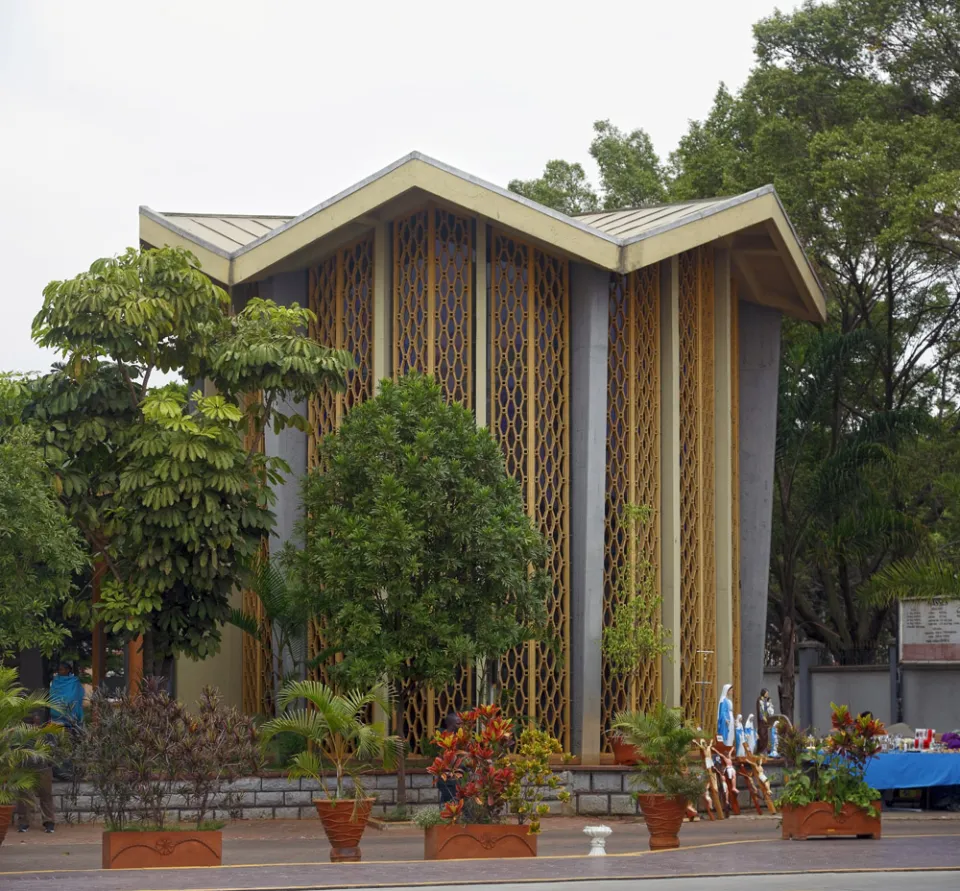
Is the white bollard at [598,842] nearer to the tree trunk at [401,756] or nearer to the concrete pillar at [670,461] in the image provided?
the tree trunk at [401,756]

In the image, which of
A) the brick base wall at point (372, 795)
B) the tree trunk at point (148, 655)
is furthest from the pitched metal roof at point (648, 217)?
the tree trunk at point (148, 655)

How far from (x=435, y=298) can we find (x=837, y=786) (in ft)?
34.0

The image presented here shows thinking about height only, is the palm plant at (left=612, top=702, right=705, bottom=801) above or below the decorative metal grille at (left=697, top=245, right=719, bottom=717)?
below

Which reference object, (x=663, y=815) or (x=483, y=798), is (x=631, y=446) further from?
(x=483, y=798)

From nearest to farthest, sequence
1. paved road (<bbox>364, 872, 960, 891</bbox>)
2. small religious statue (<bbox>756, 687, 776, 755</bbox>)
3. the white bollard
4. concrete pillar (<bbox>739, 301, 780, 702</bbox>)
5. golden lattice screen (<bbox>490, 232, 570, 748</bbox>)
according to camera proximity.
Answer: paved road (<bbox>364, 872, 960, 891</bbox>), the white bollard, golden lattice screen (<bbox>490, 232, 570, 748</bbox>), small religious statue (<bbox>756, 687, 776, 755</bbox>), concrete pillar (<bbox>739, 301, 780, 702</bbox>)

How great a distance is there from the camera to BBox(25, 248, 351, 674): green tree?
808 inches

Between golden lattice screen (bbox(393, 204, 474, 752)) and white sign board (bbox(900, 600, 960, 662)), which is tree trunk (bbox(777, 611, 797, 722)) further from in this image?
golden lattice screen (bbox(393, 204, 474, 752))

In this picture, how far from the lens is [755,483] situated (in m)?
28.2

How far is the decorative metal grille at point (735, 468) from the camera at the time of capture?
88.5ft

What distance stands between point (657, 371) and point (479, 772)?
11164 millimetres

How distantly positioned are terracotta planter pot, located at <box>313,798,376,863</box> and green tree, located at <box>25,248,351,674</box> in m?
5.99

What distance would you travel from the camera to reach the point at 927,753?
72.1 ft

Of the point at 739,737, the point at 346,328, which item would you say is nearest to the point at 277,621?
the point at 346,328

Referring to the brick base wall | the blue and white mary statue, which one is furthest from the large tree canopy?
the brick base wall
